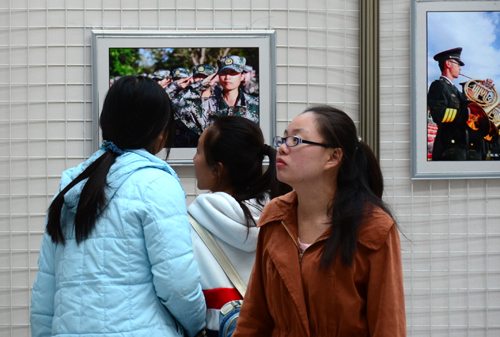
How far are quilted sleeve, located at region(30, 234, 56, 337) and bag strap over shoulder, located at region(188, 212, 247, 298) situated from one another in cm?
44

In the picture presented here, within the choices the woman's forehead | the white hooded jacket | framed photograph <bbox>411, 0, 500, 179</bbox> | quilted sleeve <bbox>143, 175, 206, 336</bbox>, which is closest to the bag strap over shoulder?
the white hooded jacket

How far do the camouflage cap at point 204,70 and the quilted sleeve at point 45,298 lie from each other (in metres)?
1.24

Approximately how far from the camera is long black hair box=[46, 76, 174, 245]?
1371mm

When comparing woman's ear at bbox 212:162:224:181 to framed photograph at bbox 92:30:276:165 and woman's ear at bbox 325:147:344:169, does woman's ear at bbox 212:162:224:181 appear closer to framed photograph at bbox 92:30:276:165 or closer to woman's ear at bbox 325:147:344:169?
woman's ear at bbox 325:147:344:169

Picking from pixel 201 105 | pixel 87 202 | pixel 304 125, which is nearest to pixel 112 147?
pixel 87 202

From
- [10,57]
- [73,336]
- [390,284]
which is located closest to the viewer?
[390,284]

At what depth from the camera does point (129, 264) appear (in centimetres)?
136

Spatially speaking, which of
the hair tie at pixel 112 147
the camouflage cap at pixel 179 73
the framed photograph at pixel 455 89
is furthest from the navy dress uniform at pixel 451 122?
the hair tie at pixel 112 147

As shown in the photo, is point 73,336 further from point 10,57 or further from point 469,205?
A: point 469,205

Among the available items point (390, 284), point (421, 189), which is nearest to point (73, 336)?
point (390, 284)

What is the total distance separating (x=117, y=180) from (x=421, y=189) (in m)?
1.67

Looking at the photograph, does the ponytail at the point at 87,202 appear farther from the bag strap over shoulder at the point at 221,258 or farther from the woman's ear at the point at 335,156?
the woman's ear at the point at 335,156

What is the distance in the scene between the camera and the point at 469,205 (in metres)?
2.54

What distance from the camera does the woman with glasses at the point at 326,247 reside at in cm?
121
